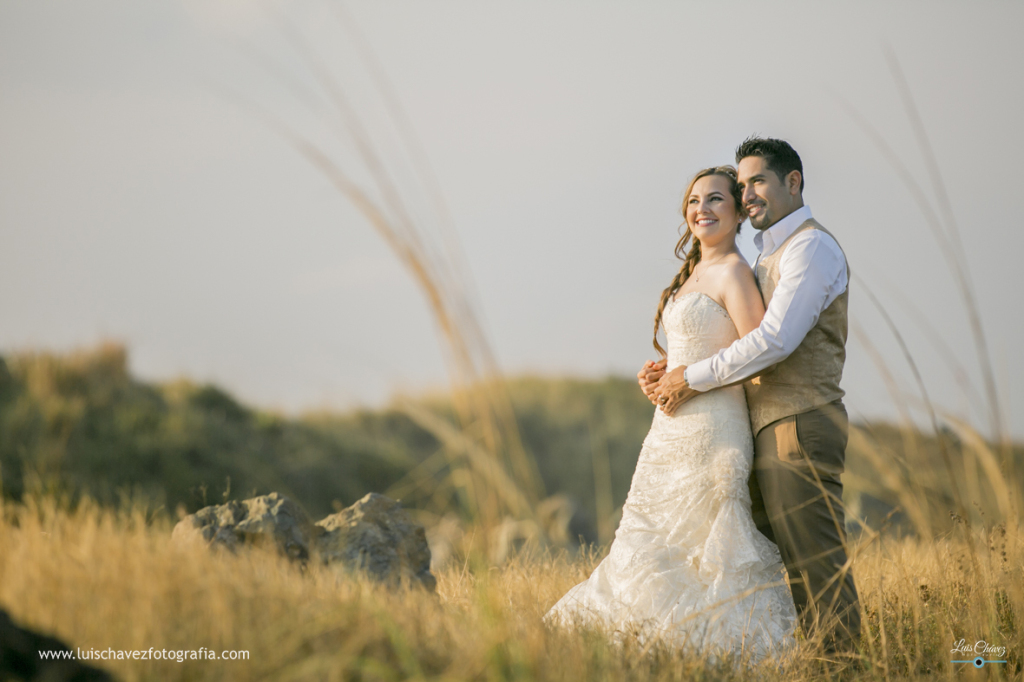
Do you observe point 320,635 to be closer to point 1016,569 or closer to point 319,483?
point 1016,569

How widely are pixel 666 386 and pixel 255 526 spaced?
7.21ft

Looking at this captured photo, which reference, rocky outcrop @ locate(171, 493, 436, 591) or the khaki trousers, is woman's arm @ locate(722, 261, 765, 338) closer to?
the khaki trousers

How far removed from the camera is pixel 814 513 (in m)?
3.34

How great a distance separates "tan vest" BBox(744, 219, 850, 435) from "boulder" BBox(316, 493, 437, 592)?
6.23ft

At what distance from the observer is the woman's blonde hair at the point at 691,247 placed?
3.81 meters

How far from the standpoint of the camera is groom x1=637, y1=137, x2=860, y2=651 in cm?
329

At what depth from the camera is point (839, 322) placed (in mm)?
3461

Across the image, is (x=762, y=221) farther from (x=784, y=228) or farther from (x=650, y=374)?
(x=650, y=374)

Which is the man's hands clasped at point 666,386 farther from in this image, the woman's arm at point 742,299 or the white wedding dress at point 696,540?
the woman's arm at point 742,299

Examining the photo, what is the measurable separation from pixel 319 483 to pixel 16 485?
6.48 metres

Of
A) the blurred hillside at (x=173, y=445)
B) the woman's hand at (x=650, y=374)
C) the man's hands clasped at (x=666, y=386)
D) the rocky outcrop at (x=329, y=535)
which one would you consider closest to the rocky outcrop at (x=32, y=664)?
the rocky outcrop at (x=329, y=535)

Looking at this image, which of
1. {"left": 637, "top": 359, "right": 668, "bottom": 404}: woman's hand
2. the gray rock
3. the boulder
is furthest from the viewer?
{"left": 637, "top": 359, "right": 668, "bottom": 404}: woman's hand

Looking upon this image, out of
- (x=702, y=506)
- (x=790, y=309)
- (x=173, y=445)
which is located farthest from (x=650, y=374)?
(x=173, y=445)

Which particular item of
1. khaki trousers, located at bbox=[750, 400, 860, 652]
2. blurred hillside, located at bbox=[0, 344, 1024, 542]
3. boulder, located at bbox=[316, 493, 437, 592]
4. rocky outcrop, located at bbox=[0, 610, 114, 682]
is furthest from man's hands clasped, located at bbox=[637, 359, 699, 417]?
blurred hillside, located at bbox=[0, 344, 1024, 542]
